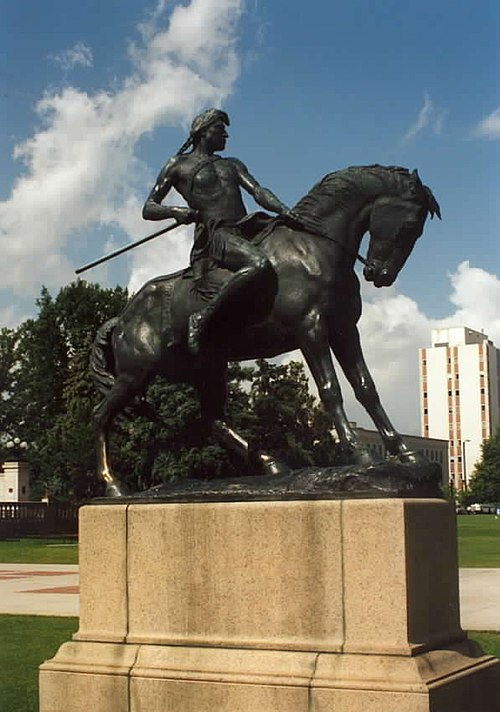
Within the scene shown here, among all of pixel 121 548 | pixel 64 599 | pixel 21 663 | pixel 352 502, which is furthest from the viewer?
pixel 64 599

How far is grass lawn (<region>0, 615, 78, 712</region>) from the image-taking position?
31.0ft

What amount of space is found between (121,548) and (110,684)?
1022 millimetres

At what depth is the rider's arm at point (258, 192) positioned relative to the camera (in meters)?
8.85

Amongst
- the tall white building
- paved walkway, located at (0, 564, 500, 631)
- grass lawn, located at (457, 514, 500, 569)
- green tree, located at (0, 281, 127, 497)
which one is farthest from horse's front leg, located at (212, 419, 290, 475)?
the tall white building

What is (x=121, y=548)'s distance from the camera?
8.26 metres

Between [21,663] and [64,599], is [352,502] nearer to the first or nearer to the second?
[21,663]

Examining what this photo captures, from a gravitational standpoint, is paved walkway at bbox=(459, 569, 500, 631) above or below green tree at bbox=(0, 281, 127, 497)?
below

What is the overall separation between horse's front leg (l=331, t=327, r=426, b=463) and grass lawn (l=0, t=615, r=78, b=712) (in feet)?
12.3

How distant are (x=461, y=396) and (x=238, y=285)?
469 ft

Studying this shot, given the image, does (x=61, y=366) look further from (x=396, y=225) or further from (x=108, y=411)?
(x=396, y=225)

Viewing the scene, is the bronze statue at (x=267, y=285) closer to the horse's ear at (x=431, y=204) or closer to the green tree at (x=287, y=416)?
the horse's ear at (x=431, y=204)

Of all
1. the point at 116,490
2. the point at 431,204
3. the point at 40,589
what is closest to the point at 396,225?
the point at 431,204

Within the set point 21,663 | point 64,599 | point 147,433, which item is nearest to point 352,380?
point 21,663

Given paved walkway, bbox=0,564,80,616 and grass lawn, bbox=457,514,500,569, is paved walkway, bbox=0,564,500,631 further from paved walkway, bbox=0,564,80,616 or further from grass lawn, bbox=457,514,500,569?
grass lawn, bbox=457,514,500,569
